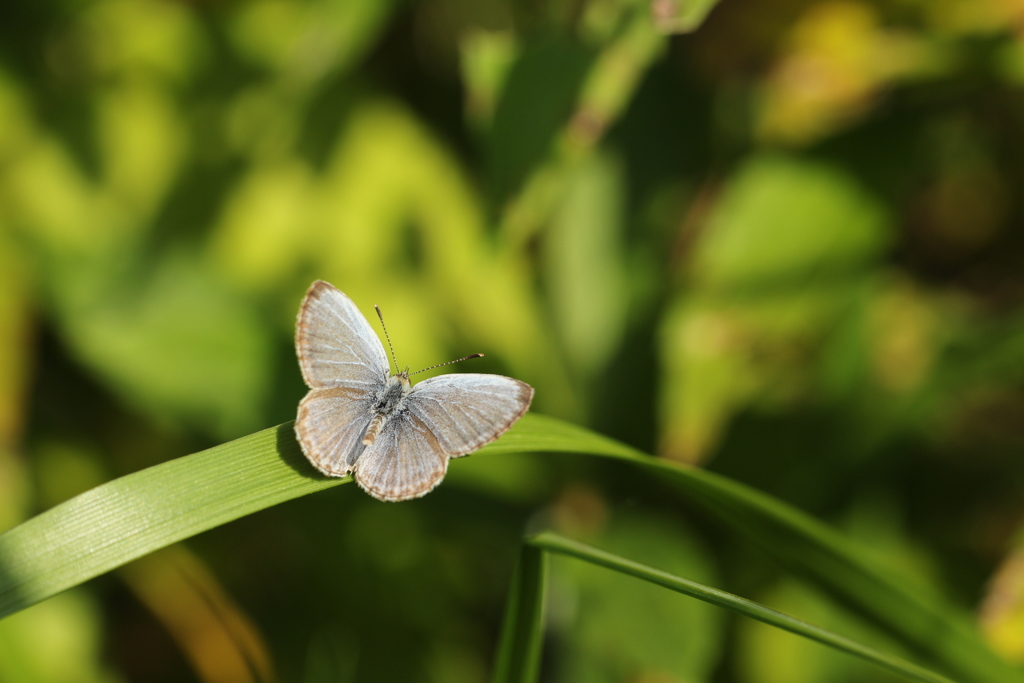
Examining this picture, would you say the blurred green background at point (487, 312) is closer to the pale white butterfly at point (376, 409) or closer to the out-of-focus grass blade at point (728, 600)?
the pale white butterfly at point (376, 409)

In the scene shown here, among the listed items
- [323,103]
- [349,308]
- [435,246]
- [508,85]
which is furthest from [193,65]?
[349,308]

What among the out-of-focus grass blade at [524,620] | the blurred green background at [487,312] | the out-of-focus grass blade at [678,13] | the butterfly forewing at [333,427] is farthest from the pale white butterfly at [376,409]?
the out-of-focus grass blade at [678,13]

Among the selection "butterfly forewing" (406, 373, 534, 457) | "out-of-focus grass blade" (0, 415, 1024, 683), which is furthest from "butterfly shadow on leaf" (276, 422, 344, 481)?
"butterfly forewing" (406, 373, 534, 457)

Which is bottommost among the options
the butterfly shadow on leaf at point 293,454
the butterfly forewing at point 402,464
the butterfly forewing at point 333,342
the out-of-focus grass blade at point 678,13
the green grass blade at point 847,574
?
the green grass blade at point 847,574

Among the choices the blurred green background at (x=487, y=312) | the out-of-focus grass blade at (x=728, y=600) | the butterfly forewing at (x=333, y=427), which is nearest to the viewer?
the out-of-focus grass blade at (x=728, y=600)

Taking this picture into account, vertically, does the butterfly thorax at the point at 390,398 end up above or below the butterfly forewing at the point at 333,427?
below

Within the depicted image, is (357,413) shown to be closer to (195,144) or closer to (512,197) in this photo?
(512,197)
